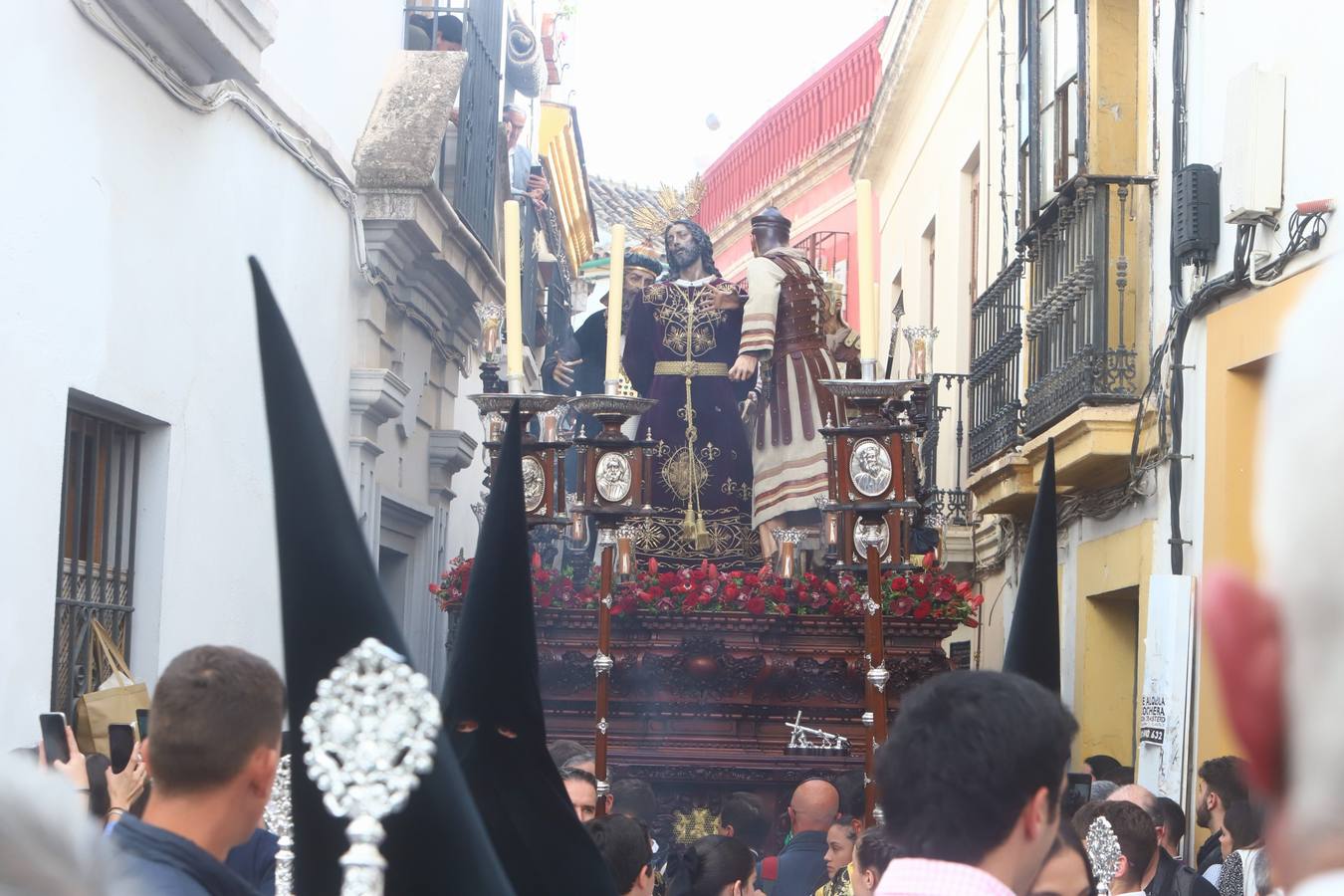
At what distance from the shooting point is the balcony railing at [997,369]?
36.8 ft

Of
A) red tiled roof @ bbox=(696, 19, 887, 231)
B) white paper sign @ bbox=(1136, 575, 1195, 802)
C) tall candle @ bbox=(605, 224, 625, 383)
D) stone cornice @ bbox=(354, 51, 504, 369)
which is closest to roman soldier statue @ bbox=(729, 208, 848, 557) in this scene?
white paper sign @ bbox=(1136, 575, 1195, 802)

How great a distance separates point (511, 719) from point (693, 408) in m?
6.61

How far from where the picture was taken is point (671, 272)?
10219 mm

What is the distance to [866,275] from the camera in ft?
19.1

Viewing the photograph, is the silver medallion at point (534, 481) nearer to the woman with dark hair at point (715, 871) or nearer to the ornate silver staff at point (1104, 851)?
the woman with dark hair at point (715, 871)

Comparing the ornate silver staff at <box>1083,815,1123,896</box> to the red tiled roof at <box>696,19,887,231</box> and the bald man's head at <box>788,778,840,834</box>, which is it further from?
the red tiled roof at <box>696,19,887,231</box>

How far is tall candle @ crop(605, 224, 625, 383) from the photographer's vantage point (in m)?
6.76

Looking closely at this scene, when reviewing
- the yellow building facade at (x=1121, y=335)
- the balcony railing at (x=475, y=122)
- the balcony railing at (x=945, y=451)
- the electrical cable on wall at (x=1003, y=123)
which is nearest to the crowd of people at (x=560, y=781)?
the yellow building facade at (x=1121, y=335)

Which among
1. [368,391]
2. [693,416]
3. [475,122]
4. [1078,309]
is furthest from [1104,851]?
[475,122]

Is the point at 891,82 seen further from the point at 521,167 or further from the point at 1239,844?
the point at 1239,844

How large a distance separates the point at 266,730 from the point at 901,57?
14.7 m

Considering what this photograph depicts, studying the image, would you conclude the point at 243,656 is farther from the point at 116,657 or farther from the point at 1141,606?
the point at 1141,606

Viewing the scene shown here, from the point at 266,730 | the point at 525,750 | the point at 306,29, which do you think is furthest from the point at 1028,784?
the point at 306,29

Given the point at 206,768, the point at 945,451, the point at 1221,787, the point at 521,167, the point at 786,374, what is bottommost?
the point at 1221,787
